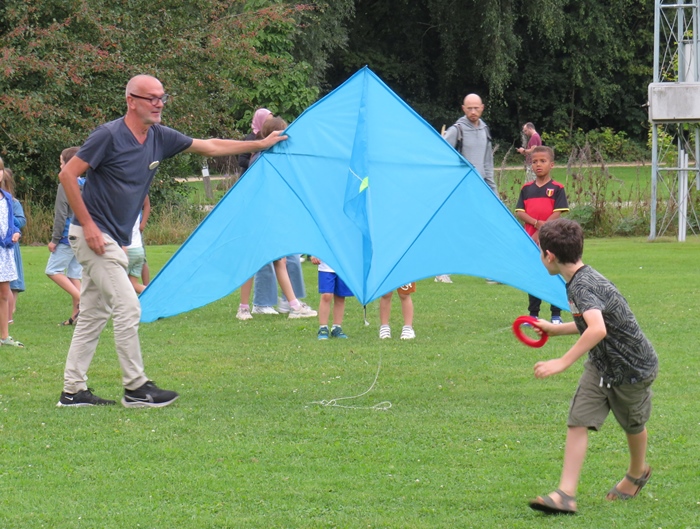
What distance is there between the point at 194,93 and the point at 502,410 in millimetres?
17790

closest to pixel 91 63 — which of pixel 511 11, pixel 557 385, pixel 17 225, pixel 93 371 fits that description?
pixel 17 225

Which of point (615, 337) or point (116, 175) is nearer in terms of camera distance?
point (615, 337)

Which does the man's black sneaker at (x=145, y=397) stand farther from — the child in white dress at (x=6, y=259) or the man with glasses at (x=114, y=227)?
the child in white dress at (x=6, y=259)

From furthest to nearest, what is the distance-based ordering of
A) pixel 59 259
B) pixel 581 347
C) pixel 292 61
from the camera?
pixel 292 61 < pixel 59 259 < pixel 581 347

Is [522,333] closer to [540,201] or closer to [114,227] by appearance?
[114,227]

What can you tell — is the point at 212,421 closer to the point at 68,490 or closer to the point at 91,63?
the point at 68,490

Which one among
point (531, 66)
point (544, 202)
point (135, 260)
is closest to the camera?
point (544, 202)

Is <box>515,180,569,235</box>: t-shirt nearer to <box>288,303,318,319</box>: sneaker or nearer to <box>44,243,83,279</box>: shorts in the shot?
<box>288,303,318,319</box>: sneaker

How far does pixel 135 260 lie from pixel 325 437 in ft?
17.7

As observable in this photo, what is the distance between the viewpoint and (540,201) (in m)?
10.0

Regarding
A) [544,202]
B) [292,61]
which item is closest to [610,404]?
[544,202]

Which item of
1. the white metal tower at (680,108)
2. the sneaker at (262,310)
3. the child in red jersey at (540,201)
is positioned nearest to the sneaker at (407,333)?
the child in red jersey at (540,201)

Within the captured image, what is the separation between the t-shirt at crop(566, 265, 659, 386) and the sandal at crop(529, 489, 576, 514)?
1.74 feet

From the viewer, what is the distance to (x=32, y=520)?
4516mm
